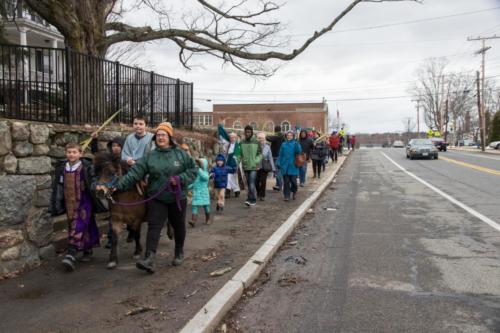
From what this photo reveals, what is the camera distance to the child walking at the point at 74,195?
17.3 feet

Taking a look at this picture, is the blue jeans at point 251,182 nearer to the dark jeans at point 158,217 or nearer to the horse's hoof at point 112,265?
the dark jeans at point 158,217

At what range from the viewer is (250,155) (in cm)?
1005

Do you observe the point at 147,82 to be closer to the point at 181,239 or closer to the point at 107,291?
the point at 181,239

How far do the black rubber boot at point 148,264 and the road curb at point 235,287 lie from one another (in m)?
0.97

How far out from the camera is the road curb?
3.75m

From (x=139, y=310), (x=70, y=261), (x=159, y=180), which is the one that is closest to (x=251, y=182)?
(x=159, y=180)

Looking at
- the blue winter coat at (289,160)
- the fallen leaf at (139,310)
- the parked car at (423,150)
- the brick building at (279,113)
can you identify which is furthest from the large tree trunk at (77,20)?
the brick building at (279,113)

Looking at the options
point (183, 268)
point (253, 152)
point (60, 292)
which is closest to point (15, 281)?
point (60, 292)

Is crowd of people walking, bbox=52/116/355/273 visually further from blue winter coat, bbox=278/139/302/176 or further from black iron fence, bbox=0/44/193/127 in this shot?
blue winter coat, bbox=278/139/302/176

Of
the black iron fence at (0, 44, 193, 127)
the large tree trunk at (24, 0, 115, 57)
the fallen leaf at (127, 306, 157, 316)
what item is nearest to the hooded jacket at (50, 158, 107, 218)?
the black iron fence at (0, 44, 193, 127)

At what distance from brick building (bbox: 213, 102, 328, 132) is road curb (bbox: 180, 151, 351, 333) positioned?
77602 mm

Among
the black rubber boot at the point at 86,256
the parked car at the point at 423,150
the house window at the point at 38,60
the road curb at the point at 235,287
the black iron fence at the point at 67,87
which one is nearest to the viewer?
the road curb at the point at 235,287

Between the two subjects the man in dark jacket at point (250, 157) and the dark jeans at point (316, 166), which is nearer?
the man in dark jacket at point (250, 157)

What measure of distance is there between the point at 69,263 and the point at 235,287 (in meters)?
2.09
